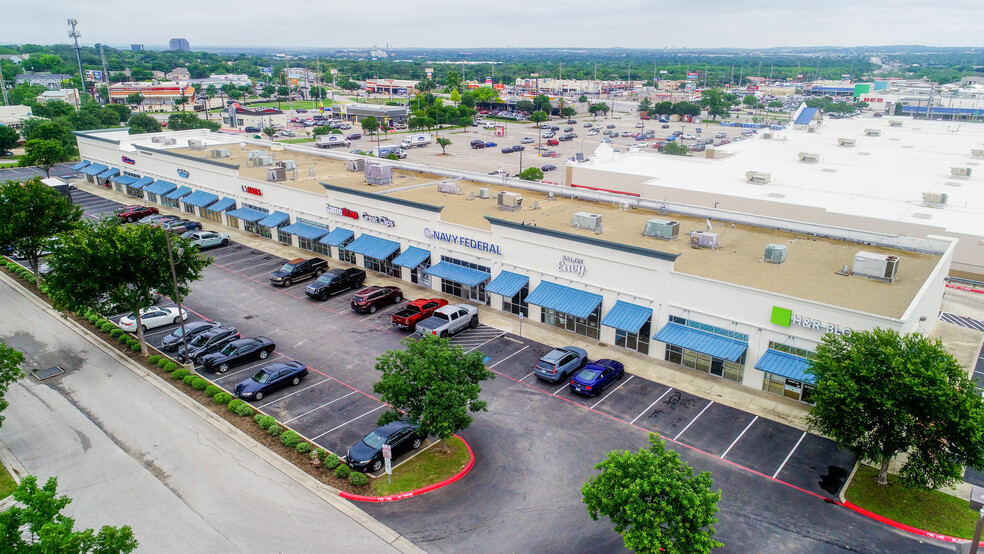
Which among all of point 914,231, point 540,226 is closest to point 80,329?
point 540,226

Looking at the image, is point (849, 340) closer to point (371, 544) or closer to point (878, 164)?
point (371, 544)

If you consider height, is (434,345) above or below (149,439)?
above

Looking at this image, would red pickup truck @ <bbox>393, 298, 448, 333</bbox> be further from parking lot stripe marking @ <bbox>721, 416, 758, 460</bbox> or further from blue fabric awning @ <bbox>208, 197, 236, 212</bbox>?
blue fabric awning @ <bbox>208, 197, 236, 212</bbox>

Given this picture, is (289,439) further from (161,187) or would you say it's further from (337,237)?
(161,187)

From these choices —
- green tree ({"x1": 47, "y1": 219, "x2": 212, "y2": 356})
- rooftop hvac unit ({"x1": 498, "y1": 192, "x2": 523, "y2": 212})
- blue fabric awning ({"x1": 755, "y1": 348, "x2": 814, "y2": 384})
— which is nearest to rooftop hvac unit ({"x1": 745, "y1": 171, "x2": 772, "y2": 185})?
rooftop hvac unit ({"x1": 498, "y1": 192, "x2": 523, "y2": 212})

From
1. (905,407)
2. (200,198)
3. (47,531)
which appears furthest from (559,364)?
(200,198)
